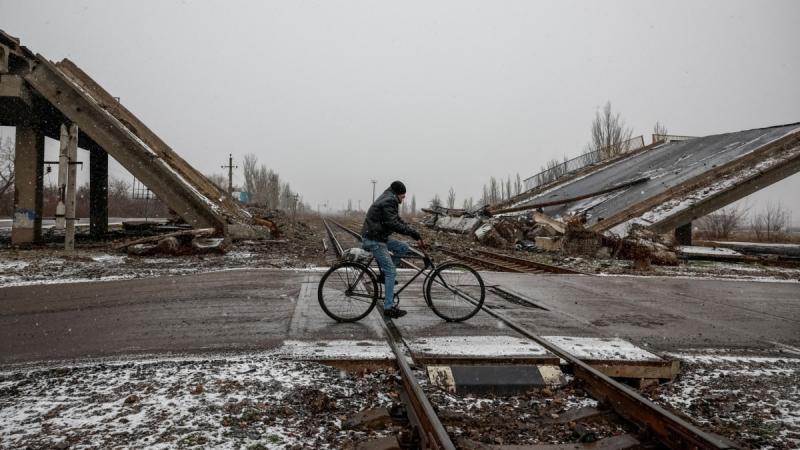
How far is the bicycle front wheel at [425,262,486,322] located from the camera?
20.7 ft

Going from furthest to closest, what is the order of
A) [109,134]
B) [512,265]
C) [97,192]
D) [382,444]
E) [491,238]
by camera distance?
[97,192] → [491,238] → [109,134] → [512,265] → [382,444]

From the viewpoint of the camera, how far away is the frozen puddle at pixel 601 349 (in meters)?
4.74

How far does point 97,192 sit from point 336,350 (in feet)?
72.2

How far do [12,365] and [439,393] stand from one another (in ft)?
13.4

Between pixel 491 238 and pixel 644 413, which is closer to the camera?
pixel 644 413

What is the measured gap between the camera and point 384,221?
6.05 meters

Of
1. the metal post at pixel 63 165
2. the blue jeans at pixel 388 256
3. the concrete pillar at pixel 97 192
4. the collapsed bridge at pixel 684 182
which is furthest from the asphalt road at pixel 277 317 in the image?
the concrete pillar at pixel 97 192

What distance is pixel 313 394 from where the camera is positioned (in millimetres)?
3818

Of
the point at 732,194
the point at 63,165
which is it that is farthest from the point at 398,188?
the point at 732,194

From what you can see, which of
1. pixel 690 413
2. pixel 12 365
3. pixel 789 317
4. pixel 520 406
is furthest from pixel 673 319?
pixel 12 365

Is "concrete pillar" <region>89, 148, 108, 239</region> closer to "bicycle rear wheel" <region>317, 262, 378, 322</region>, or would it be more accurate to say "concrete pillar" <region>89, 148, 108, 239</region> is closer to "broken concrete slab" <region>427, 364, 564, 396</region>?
"bicycle rear wheel" <region>317, 262, 378, 322</region>

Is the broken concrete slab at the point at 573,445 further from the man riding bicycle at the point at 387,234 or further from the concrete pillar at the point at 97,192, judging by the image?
the concrete pillar at the point at 97,192

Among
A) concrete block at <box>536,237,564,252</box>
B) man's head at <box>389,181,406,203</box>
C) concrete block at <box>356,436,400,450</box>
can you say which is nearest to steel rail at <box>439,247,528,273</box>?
concrete block at <box>536,237,564,252</box>

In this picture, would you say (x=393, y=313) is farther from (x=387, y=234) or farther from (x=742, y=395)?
(x=742, y=395)
